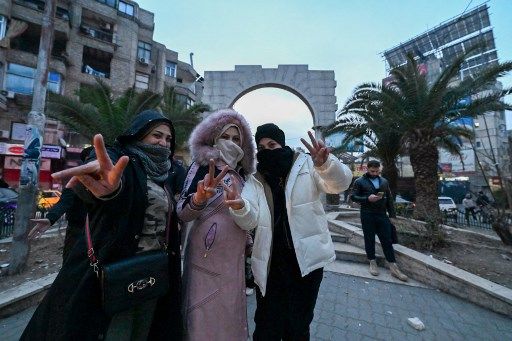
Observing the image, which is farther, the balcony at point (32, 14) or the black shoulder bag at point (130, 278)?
the balcony at point (32, 14)

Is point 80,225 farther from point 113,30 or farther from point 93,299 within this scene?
point 113,30

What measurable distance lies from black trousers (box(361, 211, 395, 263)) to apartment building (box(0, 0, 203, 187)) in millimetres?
17429

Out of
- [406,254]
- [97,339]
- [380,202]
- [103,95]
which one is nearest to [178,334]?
[97,339]

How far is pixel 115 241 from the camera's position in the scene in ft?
4.52

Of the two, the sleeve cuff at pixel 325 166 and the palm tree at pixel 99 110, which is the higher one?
the palm tree at pixel 99 110

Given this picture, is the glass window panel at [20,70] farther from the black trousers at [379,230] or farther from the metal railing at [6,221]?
the black trousers at [379,230]

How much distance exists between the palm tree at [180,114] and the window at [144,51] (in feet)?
52.2

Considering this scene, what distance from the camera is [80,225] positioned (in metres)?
2.65

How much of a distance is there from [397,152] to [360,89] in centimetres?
364

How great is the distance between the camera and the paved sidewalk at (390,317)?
2812 millimetres

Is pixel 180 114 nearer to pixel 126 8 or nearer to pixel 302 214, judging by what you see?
pixel 302 214

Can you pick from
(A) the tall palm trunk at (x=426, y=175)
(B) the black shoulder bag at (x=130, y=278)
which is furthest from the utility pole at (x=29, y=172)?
(A) the tall palm trunk at (x=426, y=175)

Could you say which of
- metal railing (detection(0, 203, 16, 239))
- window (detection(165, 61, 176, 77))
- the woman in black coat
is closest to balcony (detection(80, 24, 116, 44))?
window (detection(165, 61, 176, 77))

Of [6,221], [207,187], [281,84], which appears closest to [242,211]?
[207,187]
